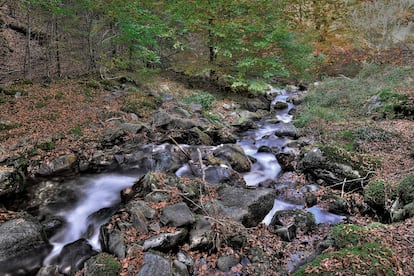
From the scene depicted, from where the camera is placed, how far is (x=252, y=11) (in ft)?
41.5

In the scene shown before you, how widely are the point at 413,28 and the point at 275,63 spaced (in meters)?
12.8

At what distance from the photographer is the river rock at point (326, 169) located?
19.7 feet

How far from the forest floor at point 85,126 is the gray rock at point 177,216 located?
4.68 feet

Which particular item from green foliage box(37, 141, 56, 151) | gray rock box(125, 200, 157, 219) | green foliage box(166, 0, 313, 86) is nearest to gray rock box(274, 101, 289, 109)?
green foliage box(166, 0, 313, 86)

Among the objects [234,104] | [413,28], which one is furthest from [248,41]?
[413,28]

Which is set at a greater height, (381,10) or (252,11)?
(381,10)

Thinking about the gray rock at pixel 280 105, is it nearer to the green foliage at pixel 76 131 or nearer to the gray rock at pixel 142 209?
the green foliage at pixel 76 131

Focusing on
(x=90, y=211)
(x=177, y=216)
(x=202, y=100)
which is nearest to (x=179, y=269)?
Result: (x=177, y=216)

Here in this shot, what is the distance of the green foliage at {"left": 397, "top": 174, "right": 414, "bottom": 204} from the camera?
4508mm

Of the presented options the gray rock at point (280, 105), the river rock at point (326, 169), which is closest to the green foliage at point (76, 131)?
the river rock at point (326, 169)

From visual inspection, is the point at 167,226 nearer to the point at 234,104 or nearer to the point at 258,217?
the point at 258,217

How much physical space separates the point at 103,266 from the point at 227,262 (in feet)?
5.79

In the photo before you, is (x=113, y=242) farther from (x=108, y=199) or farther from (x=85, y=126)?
(x=85, y=126)

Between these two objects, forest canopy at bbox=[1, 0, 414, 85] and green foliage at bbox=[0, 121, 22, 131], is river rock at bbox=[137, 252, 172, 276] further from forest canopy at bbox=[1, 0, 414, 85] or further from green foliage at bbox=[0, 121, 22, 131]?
forest canopy at bbox=[1, 0, 414, 85]
